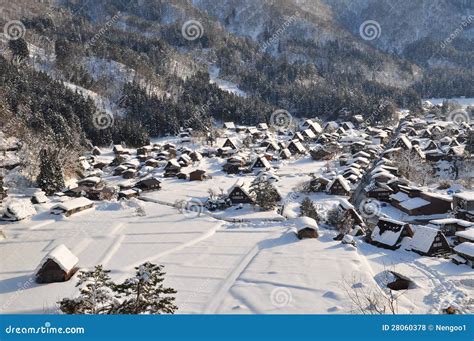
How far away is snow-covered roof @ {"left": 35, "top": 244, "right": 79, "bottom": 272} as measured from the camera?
70.1 feet

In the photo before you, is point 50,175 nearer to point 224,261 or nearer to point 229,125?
point 224,261

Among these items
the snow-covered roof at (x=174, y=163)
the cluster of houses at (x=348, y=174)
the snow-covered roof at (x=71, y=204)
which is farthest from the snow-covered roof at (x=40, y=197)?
the snow-covered roof at (x=174, y=163)

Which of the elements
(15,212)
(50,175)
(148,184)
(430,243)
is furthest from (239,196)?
(50,175)

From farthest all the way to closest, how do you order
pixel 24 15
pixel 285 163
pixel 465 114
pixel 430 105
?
1. pixel 24 15
2. pixel 430 105
3. pixel 465 114
4. pixel 285 163

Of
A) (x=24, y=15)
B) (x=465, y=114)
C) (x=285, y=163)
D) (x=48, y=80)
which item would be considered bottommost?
(x=285, y=163)

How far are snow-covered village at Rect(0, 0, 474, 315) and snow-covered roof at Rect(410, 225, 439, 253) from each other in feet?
0.33

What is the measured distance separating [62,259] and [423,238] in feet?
82.8

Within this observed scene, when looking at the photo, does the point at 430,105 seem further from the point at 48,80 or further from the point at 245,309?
the point at 245,309

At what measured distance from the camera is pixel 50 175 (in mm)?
44938

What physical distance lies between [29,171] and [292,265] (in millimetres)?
40383

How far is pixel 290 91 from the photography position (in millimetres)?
132500

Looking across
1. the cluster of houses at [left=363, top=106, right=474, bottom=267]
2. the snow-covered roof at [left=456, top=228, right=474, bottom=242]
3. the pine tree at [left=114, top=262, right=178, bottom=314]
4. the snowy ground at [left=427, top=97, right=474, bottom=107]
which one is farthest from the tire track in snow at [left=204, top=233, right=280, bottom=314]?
the snowy ground at [left=427, top=97, right=474, bottom=107]

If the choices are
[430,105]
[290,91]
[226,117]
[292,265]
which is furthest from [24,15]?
[292,265]

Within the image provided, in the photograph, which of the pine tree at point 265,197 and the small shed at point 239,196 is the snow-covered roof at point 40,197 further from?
the pine tree at point 265,197
